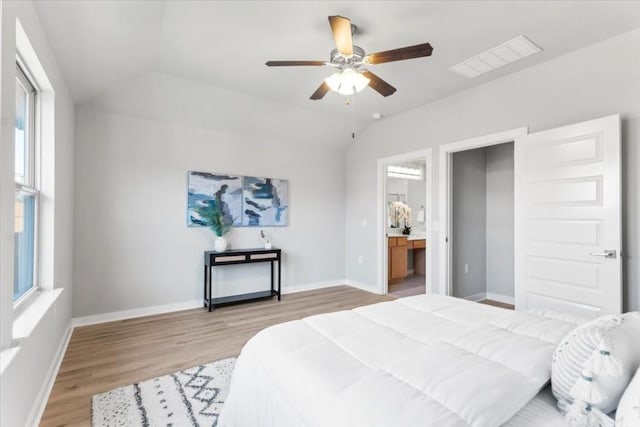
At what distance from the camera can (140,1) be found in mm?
2061

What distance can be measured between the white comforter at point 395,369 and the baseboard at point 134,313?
2682 mm

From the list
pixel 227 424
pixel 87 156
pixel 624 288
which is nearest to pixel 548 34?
pixel 624 288

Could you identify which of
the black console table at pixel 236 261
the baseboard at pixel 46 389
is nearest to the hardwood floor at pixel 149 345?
the baseboard at pixel 46 389

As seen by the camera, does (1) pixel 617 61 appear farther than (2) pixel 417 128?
No

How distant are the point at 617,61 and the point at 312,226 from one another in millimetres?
4037

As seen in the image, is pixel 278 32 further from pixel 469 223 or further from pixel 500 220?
pixel 500 220

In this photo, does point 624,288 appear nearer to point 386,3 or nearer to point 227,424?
point 386,3

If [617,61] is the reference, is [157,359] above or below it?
below

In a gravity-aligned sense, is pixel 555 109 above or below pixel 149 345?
above

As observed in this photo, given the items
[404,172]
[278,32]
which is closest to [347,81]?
[278,32]

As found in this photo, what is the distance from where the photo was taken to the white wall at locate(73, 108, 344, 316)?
3.52 meters

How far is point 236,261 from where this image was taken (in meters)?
4.16

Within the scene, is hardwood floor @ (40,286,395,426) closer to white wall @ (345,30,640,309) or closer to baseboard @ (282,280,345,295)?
baseboard @ (282,280,345,295)

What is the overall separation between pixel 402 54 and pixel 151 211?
3.36 metres
